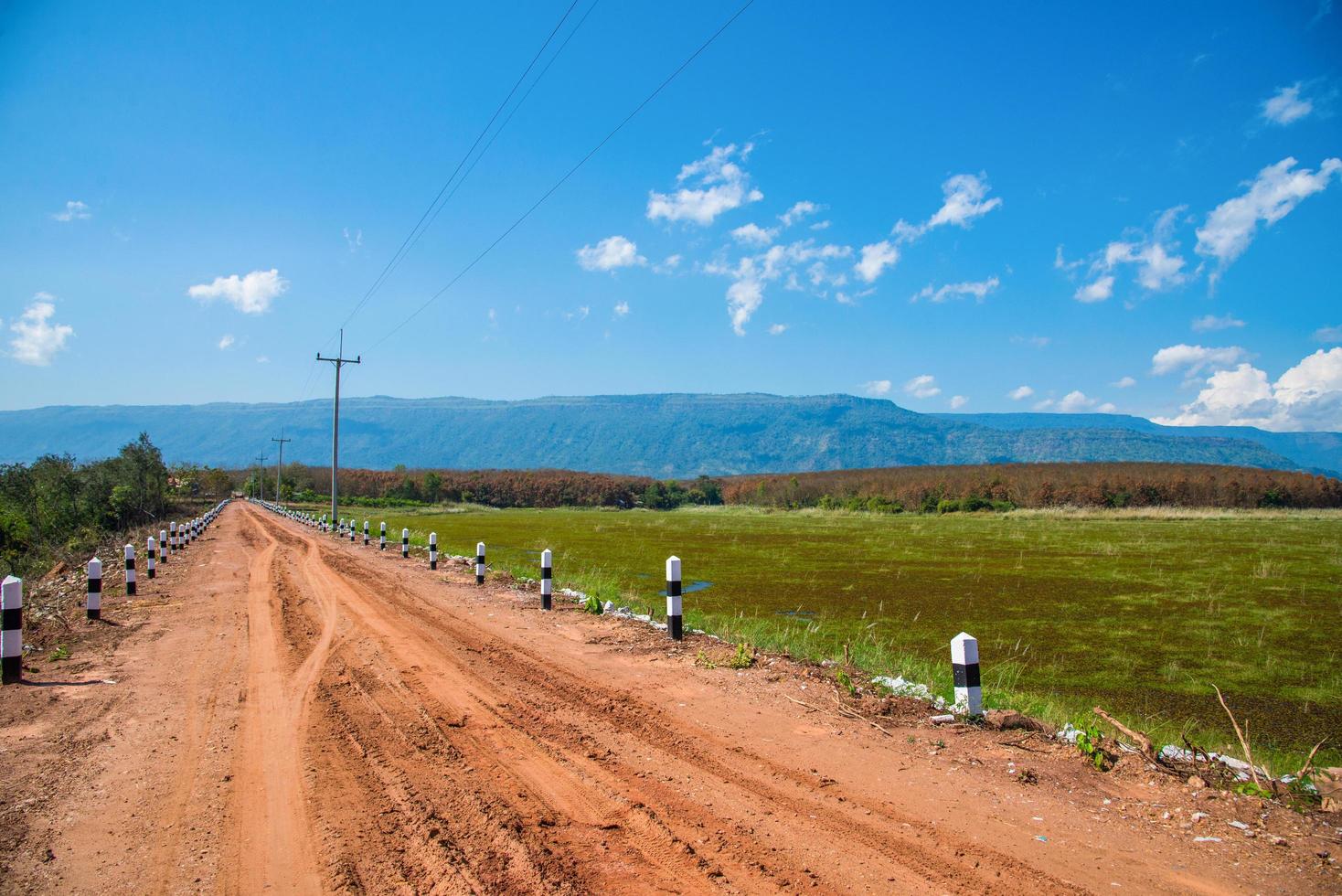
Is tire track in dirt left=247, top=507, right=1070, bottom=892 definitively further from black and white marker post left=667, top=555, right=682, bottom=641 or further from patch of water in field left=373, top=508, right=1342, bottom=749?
patch of water in field left=373, top=508, right=1342, bottom=749

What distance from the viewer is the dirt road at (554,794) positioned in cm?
363

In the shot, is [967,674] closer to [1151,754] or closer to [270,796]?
[1151,754]

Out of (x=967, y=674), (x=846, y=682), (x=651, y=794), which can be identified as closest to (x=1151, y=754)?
(x=967, y=674)

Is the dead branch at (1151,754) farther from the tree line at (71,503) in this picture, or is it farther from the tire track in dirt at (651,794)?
the tree line at (71,503)

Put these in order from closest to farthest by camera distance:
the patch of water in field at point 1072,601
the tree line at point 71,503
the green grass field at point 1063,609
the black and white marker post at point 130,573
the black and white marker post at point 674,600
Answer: the green grass field at point 1063,609 → the patch of water in field at point 1072,601 → the black and white marker post at point 674,600 → the black and white marker post at point 130,573 → the tree line at point 71,503

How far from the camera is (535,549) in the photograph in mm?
28047

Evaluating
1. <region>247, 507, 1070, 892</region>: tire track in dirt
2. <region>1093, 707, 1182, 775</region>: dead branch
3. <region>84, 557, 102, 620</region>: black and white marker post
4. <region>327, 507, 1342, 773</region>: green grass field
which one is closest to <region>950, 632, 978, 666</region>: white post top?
<region>1093, 707, 1182, 775</region>: dead branch

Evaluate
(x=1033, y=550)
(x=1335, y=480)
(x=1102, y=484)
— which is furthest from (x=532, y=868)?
(x=1335, y=480)

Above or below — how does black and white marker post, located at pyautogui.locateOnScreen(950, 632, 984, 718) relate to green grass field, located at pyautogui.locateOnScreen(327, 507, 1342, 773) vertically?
above

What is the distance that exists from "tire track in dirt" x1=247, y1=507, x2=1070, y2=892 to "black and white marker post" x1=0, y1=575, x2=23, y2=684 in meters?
3.90

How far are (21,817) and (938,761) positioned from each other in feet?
19.2

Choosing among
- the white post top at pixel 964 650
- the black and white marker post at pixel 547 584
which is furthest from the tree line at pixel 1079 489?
the white post top at pixel 964 650

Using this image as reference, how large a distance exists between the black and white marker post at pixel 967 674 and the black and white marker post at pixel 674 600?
3952 millimetres

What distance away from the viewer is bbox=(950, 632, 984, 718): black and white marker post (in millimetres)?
5992
